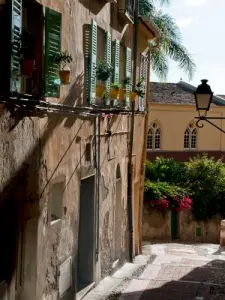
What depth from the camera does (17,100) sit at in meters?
7.18

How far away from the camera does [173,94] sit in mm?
42281

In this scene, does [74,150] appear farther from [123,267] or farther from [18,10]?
[123,267]

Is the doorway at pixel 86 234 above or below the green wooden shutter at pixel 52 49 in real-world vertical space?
below

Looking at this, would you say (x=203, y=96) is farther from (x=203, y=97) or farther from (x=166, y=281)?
(x=166, y=281)

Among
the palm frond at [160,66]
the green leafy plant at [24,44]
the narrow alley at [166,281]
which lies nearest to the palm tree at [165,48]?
the palm frond at [160,66]

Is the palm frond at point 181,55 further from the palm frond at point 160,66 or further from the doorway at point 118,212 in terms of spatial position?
the doorway at point 118,212

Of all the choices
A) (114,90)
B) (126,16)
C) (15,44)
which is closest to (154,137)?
(126,16)

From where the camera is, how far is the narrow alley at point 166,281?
11.3 m

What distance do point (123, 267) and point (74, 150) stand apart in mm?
6130

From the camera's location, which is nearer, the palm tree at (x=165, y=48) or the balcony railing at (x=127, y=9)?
the balcony railing at (x=127, y=9)

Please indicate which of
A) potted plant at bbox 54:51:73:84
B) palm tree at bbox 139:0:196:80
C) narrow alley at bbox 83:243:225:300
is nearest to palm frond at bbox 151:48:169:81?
palm tree at bbox 139:0:196:80

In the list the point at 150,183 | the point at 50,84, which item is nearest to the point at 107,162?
the point at 50,84

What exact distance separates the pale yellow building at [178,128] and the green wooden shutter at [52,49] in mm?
32522

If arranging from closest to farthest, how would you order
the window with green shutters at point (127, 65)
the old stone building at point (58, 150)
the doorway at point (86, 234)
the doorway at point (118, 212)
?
the old stone building at point (58, 150), the doorway at point (86, 234), the window with green shutters at point (127, 65), the doorway at point (118, 212)
